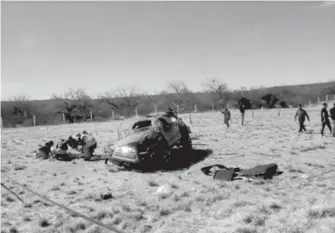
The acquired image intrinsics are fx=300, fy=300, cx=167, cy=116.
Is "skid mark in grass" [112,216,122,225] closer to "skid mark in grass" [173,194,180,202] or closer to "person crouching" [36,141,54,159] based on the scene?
"skid mark in grass" [173,194,180,202]

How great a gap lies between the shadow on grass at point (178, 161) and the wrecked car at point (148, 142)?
0.26 meters

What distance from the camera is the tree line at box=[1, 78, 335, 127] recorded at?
49.7 meters

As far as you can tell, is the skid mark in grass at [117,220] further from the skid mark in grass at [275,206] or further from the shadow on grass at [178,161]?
the shadow on grass at [178,161]

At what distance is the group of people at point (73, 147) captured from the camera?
1260 centimetres

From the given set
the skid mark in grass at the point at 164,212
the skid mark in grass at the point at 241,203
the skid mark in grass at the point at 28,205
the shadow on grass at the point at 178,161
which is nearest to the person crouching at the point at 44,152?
the shadow on grass at the point at 178,161

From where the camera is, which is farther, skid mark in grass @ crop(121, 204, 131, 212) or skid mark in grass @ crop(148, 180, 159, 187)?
skid mark in grass @ crop(148, 180, 159, 187)

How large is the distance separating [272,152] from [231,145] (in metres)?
2.82

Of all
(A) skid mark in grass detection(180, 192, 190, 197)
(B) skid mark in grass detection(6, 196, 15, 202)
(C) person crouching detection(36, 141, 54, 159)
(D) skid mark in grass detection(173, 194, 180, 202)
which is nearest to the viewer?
(D) skid mark in grass detection(173, 194, 180, 202)

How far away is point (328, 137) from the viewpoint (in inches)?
572

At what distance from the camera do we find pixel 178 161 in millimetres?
11578

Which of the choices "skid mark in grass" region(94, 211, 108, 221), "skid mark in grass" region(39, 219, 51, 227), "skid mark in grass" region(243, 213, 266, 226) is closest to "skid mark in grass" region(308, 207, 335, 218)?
"skid mark in grass" region(243, 213, 266, 226)

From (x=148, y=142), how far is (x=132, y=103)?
57741mm

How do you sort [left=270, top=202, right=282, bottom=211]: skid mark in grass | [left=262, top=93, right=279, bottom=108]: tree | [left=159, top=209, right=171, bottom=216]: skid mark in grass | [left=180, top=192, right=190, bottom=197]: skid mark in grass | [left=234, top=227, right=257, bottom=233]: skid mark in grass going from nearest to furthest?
[left=234, top=227, right=257, bottom=233]: skid mark in grass, [left=270, top=202, right=282, bottom=211]: skid mark in grass, [left=159, top=209, right=171, bottom=216]: skid mark in grass, [left=180, top=192, right=190, bottom=197]: skid mark in grass, [left=262, top=93, right=279, bottom=108]: tree

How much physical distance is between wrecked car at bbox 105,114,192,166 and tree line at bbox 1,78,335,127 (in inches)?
1301
